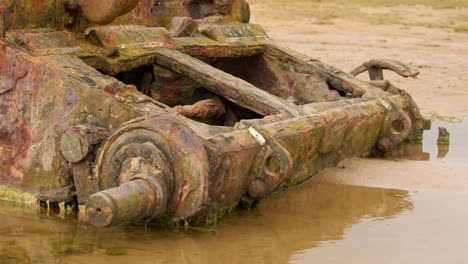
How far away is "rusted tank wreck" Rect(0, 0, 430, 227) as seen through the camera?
5621 millimetres

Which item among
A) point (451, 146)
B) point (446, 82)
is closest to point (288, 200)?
point (451, 146)

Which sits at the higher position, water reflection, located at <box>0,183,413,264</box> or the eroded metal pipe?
the eroded metal pipe

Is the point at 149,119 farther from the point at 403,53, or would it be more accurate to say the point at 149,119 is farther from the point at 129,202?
the point at 403,53

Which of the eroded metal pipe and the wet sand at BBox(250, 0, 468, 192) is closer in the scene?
the eroded metal pipe

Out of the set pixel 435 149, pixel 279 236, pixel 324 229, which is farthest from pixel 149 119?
pixel 435 149

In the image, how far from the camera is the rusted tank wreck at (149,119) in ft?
18.4

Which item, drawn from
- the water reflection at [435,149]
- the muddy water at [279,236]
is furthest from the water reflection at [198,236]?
the water reflection at [435,149]

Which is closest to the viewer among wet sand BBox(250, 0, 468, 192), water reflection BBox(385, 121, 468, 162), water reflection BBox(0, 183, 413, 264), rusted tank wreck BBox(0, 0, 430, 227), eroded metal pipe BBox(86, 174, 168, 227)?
eroded metal pipe BBox(86, 174, 168, 227)

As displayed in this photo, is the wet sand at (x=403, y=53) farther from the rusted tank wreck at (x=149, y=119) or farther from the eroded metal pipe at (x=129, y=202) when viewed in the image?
the eroded metal pipe at (x=129, y=202)

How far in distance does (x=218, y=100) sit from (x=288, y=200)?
1141 mm

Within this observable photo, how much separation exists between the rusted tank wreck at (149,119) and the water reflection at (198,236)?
Answer: 152 millimetres

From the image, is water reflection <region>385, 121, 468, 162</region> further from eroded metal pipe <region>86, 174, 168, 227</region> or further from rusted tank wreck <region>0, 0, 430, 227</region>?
eroded metal pipe <region>86, 174, 168, 227</region>

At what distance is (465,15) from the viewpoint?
87.4 ft

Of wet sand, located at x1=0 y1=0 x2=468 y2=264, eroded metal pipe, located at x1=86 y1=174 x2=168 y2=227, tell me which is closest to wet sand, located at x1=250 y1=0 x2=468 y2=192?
wet sand, located at x1=0 y1=0 x2=468 y2=264
